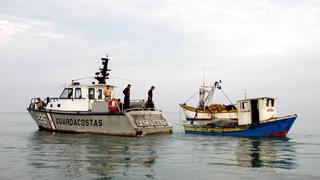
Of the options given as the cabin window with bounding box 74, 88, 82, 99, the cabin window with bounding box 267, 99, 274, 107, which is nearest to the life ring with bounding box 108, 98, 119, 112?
the cabin window with bounding box 74, 88, 82, 99

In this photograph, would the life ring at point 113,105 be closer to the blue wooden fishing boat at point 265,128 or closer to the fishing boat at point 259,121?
the fishing boat at point 259,121

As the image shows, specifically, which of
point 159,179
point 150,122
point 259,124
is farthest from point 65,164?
point 259,124

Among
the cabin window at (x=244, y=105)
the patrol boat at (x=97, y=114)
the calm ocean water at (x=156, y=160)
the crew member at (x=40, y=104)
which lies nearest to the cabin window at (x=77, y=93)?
the patrol boat at (x=97, y=114)

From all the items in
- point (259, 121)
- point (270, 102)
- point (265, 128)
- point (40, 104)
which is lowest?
point (265, 128)

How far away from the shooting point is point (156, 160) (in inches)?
606

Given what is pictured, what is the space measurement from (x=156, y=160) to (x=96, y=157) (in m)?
2.73

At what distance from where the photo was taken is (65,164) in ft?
47.4

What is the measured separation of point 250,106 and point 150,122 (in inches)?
273

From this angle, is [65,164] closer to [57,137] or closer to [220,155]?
[220,155]

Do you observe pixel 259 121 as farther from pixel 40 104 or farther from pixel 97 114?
pixel 40 104

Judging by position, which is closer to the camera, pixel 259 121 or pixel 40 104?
pixel 259 121

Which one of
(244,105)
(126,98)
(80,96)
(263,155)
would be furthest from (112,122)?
(263,155)

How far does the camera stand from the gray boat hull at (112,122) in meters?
23.9

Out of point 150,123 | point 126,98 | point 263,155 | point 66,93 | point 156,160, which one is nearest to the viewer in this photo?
point 156,160
